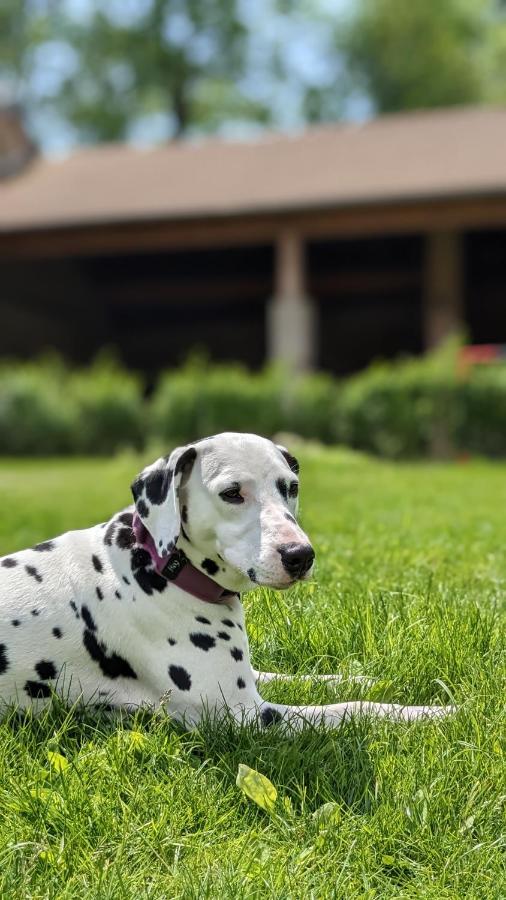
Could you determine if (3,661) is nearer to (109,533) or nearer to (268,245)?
(109,533)

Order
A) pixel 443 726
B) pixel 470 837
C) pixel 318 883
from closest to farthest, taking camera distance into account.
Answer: pixel 318 883
pixel 470 837
pixel 443 726

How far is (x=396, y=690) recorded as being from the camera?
3.53m

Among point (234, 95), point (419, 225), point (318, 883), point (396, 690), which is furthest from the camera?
point (234, 95)

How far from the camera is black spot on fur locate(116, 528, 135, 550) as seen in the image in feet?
11.1

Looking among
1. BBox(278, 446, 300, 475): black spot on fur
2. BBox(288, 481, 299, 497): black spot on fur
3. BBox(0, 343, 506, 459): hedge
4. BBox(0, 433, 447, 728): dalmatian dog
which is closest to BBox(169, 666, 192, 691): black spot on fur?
BBox(0, 433, 447, 728): dalmatian dog

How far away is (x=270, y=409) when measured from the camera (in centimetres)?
1558

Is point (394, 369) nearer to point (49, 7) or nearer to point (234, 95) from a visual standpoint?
point (234, 95)

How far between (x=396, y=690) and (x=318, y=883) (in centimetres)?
105

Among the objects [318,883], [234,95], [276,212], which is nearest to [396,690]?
[318,883]

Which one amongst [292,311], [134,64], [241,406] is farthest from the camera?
[134,64]

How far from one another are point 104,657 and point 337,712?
2.73 ft

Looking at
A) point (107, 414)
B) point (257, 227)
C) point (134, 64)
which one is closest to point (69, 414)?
point (107, 414)

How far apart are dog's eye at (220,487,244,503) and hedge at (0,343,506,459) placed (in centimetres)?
1206

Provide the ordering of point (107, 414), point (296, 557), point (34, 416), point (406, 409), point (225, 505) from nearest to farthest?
1. point (296, 557)
2. point (225, 505)
3. point (406, 409)
4. point (107, 414)
5. point (34, 416)
